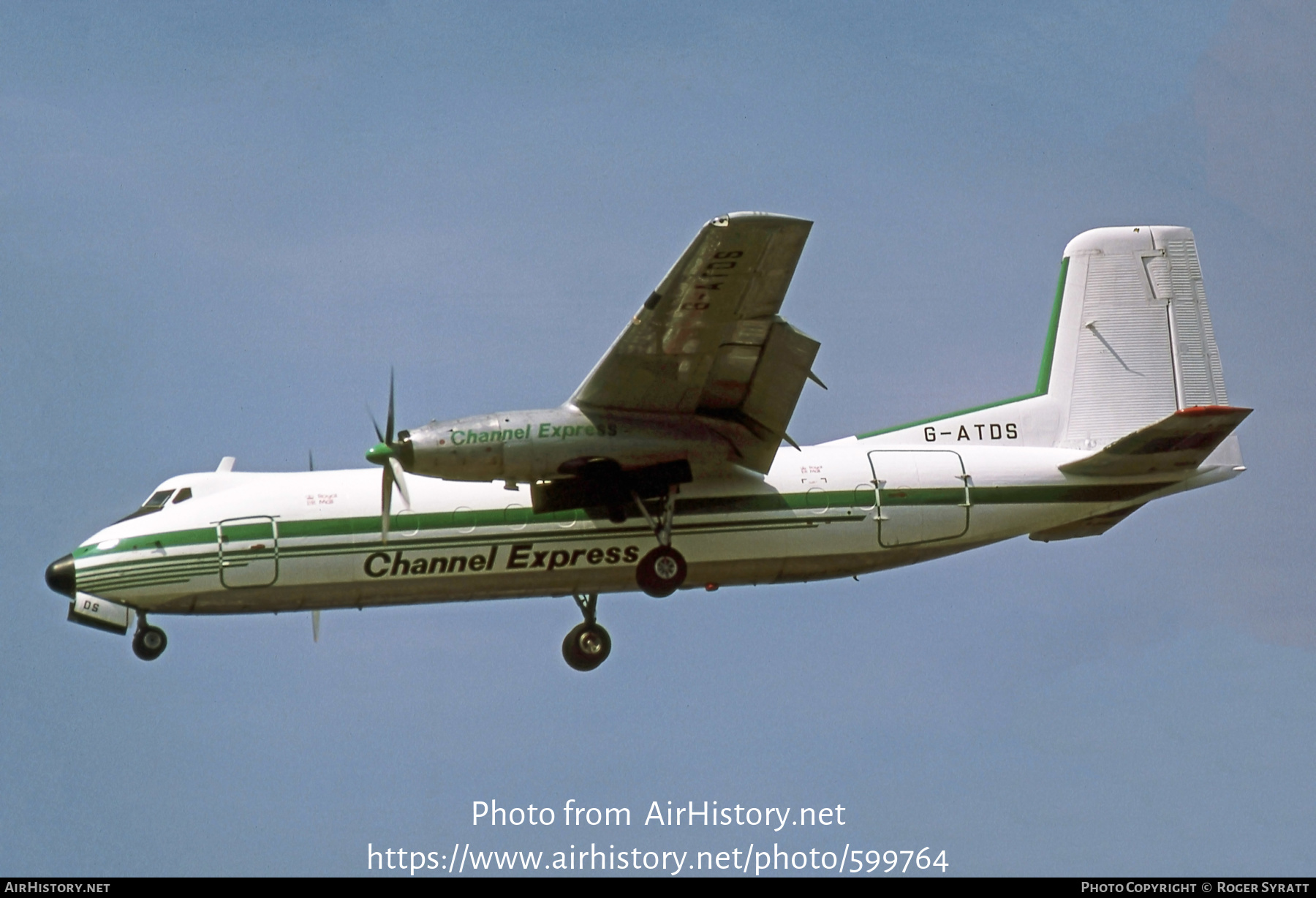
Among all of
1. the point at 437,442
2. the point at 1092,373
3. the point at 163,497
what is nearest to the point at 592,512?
the point at 437,442

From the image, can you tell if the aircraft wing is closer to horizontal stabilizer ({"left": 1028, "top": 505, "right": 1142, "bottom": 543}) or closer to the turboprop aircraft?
the turboprop aircraft

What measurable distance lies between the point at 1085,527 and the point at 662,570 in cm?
686

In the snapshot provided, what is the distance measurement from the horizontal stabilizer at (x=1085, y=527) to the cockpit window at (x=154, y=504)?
13.1 metres

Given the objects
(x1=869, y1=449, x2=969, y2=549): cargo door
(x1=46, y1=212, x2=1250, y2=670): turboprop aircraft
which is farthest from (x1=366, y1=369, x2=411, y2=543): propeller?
(x1=869, y1=449, x2=969, y2=549): cargo door

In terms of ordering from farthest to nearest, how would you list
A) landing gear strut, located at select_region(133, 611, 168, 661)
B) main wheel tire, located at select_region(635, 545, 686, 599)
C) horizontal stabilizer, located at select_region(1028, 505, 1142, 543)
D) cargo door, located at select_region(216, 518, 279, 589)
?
horizontal stabilizer, located at select_region(1028, 505, 1142, 543), landing gear strut, located at select_region(133, 611, 168, 661), main wheel tire, located at select_region(635, 545, 686, 599), cargo door, located at select_region(216, 518, 279, 589)

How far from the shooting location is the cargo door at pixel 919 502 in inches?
959

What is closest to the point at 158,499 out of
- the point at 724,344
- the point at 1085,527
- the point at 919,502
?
the point at 724,344

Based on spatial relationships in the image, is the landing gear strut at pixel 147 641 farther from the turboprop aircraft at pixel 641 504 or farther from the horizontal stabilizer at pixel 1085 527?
the horizontal stabilizer at pixel 1085 527

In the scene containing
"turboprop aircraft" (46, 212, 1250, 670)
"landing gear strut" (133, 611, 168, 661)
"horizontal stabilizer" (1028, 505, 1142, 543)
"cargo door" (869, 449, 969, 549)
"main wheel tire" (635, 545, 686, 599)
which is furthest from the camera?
"horizontal stabilizer" (1028, 505, 1142, 543)

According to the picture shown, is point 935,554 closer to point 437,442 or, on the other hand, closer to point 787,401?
point 787,401

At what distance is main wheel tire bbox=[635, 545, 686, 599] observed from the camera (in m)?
23.7

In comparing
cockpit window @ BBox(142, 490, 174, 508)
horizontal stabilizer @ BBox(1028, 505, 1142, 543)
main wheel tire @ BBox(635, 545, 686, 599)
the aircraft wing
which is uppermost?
the aircraft wing

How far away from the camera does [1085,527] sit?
83.9ft

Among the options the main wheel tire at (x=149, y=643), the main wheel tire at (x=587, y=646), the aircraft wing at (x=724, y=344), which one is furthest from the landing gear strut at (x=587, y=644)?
the main wheel tire at (x=149, y=643)
